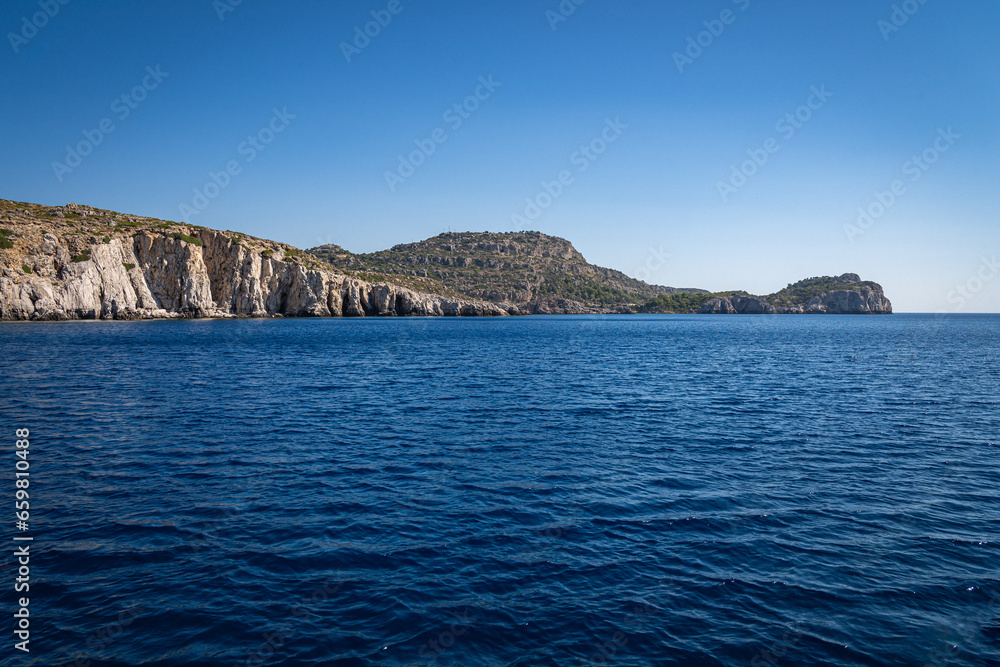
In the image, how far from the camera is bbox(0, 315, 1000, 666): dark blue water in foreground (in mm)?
8727

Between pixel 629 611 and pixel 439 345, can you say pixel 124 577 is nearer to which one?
pixel 629 611

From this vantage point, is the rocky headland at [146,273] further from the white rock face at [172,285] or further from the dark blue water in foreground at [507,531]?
the dark blue water in foreground at [507,531]

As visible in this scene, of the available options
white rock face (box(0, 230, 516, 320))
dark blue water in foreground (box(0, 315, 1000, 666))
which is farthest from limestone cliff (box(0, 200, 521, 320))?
dark blue water in foreground (box(0, 315, 1000, 666))

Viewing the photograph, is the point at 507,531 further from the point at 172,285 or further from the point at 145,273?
the point at 172,285

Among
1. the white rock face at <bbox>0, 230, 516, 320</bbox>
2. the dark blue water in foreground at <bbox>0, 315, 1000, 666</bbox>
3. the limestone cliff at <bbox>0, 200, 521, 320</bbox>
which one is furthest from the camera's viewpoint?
the white rock face at <bbox>0, 230, 516, 320</bbox>

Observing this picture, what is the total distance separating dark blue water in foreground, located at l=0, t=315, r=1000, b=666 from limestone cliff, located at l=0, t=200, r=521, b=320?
85130mm

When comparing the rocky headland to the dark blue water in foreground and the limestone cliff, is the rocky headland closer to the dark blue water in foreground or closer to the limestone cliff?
the limestone cliff

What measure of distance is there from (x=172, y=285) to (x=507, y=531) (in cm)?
13171

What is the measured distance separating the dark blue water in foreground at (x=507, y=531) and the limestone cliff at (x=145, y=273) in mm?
85130

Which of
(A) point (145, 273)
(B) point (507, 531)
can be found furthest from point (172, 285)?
(B) point (507, 531)

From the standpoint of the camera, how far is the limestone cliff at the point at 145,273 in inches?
3637

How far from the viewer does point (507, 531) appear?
42.2ft

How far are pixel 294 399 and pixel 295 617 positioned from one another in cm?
2237

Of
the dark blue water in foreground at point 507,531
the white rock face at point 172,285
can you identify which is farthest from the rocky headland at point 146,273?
the dark blue water in foreground at point 507,531
